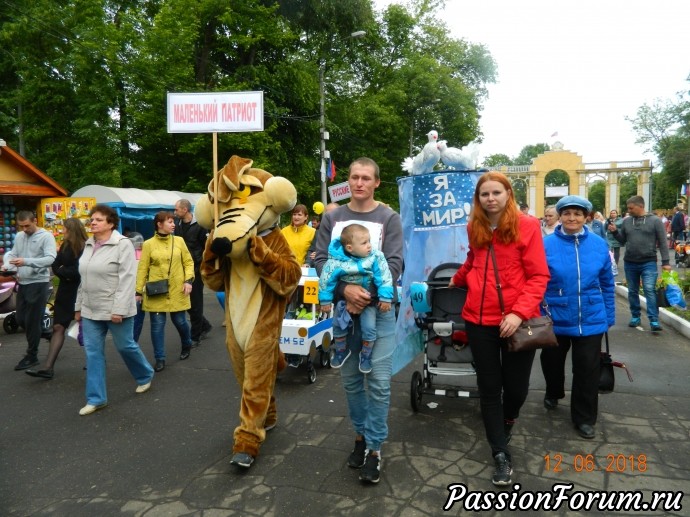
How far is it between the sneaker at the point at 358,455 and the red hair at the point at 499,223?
1464 mm

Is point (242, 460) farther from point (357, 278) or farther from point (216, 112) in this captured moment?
point (216, 112)

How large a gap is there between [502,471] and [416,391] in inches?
47.4

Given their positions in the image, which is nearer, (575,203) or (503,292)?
(503,292)

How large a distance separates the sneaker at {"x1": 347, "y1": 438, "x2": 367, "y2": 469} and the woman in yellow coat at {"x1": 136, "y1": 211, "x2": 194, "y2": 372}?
3151 millimetres

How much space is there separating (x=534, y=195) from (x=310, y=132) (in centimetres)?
3364

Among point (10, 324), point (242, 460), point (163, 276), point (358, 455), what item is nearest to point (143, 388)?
point (163, 276)

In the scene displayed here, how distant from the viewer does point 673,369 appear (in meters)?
5.44

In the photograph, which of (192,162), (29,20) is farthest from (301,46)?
(29,20)

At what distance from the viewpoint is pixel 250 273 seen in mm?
3537

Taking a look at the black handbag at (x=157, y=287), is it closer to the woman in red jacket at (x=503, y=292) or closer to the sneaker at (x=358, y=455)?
the sneaker at (x=358, y=455)

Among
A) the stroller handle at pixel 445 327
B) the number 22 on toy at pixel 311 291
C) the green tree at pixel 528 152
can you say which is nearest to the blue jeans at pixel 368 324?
the stroller handle at pixel 445 327

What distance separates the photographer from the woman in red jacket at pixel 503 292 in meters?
3.07

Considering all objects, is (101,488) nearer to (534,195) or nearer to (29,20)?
(29,20)

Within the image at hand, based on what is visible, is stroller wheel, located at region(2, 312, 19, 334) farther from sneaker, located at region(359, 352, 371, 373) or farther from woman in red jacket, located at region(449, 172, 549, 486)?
woman in red jacket, located at region(449, 172, 549, 486)
